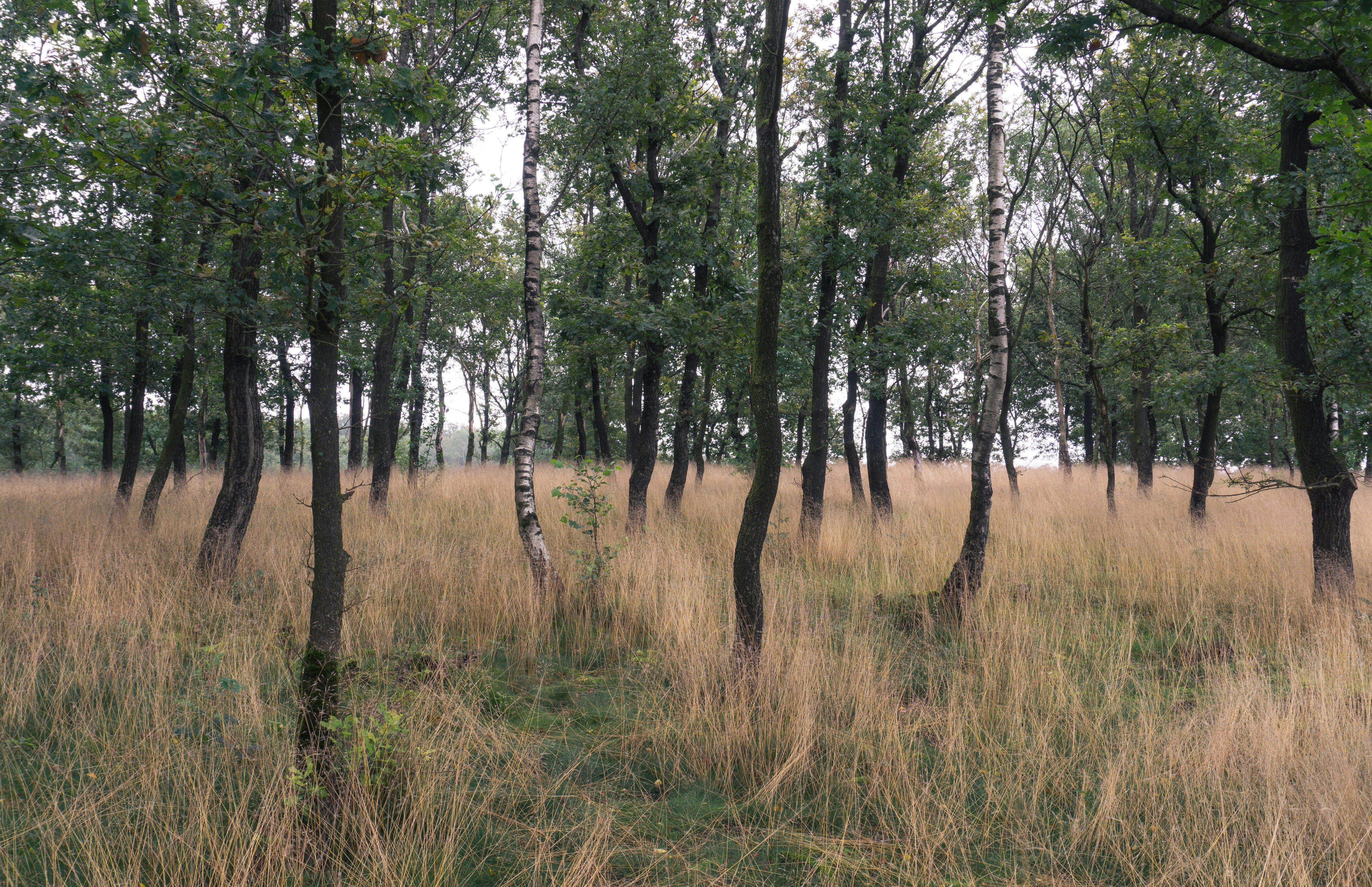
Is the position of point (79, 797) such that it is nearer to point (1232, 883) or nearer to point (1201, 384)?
point (1232, 883)

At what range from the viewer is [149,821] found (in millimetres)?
2605

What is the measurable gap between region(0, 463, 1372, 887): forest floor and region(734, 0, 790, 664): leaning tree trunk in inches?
16.7

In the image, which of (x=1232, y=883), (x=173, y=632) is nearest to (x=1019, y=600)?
(x=1232, y=883)

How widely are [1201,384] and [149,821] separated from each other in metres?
10.9

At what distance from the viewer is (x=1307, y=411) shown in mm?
6145

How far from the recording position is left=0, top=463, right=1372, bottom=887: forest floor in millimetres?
2586

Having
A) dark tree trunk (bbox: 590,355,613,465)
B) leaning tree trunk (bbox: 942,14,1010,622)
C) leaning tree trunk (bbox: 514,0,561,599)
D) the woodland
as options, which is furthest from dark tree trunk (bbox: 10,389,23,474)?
leaning tree trunk (bbox: 942,14,1010,622)

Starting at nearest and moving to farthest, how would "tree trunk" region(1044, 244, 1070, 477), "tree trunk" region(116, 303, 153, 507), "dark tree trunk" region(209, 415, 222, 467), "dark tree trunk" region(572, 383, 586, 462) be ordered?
"tree trunk" region(116, 303, 153, 507) < "tree trunk" region(1044, 244, 1070, 477) < "dark tree trunk" region(572, 383, 586, 462) < "dark tree trunk" region(209, 415, 222, 467)

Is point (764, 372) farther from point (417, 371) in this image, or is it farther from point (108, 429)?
point (108, 429)

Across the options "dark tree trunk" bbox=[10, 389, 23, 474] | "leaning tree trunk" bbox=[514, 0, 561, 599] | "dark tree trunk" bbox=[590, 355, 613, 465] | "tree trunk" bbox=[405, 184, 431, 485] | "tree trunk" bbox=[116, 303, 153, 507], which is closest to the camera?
"leaning tree trunk" bbox=[514, 0, 561, 599]

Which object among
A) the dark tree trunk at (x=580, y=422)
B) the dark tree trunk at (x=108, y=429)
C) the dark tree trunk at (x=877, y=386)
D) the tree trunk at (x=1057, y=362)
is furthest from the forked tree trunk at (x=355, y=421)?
the tree trunk at (x=1057, y=362)

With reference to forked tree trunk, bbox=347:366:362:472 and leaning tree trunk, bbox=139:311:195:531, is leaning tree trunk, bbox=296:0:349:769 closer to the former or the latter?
leaning tree trunk, bbox=139:311:195:531

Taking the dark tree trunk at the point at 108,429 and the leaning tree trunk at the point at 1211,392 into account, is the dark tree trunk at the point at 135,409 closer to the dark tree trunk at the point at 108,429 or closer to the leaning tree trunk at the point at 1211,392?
the dark tree trunk at the point at 108,429

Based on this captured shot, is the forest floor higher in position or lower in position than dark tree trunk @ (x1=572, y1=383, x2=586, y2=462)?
lower
